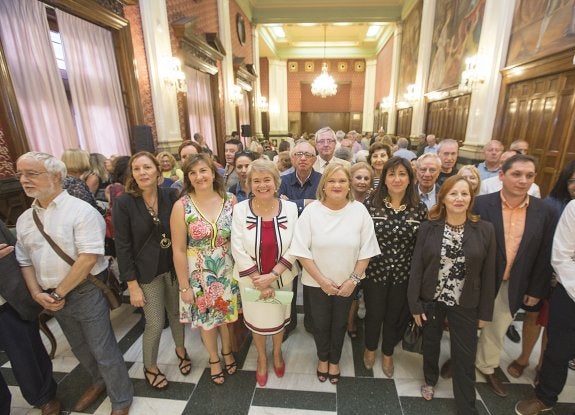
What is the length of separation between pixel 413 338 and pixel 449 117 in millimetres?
7407

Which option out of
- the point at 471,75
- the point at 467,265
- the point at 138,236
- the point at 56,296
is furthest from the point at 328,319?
the point at 471,75

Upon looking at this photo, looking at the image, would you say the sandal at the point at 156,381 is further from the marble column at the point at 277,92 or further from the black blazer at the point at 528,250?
the marble column at the point at 277,92

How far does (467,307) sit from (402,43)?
12.9 meters

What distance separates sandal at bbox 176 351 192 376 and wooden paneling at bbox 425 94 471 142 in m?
7.38

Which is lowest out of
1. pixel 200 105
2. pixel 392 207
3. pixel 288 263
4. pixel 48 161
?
pixel 288 263

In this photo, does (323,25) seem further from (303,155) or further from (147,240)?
(147,240)

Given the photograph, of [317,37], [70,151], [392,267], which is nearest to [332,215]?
[392,267]

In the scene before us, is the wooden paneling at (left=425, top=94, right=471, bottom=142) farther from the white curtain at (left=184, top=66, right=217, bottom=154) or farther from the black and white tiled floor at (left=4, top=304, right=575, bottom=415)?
the white curtain at (left=184, top=66, right=217, bottom=154)

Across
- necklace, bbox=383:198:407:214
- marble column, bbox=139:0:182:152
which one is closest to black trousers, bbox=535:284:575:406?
necklace, bbox=383:198:407:214

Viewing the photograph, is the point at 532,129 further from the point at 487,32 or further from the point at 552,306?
the point at 552,306

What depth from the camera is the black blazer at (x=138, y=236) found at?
5.96ft

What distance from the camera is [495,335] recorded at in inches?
81.4

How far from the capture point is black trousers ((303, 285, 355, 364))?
202 cm

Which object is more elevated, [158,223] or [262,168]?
[262,168]
